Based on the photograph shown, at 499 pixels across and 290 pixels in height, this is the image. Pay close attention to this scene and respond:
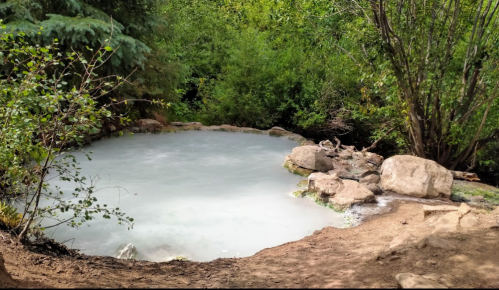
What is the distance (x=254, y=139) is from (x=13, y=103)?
6.87m

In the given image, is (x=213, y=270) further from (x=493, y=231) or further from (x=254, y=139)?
(x=254, y=139)

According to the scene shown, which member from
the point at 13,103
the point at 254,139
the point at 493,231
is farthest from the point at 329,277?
the point at 254,139

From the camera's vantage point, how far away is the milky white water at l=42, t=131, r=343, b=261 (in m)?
4.36

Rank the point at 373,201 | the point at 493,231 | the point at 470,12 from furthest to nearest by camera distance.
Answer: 1. the point at 470,12
2. the point at 373,201
3. the point at 493,231

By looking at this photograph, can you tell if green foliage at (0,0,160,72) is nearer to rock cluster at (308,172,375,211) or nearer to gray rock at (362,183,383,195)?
rock cluster at (308,172,375,211)

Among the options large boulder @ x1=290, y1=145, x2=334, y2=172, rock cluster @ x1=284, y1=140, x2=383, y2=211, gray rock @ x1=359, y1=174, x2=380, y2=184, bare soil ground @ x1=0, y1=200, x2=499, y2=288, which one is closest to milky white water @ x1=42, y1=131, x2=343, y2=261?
rock cluster @ x1=284, y1=140, x2=383, y2=211

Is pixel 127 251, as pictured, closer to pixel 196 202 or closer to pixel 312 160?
pixel 196 202

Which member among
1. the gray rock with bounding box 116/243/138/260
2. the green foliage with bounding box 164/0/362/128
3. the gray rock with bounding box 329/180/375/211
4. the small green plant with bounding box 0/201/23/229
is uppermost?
the green foliage with bounding box 164/0/362/128

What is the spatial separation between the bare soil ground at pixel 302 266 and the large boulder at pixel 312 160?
303 centimetres

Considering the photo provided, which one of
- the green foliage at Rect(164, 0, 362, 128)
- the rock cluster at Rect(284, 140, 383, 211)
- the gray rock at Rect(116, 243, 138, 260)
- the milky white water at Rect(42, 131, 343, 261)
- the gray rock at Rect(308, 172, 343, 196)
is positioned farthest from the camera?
the green foliage at Rect(164, 0, 362, 128)

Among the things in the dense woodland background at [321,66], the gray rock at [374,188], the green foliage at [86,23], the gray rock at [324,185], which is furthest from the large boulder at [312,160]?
the green foliage at [86,23]

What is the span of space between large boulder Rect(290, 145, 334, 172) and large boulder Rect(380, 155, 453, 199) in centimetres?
120

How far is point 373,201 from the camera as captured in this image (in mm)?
5543

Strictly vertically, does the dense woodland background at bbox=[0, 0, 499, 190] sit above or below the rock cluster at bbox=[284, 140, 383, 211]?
above
